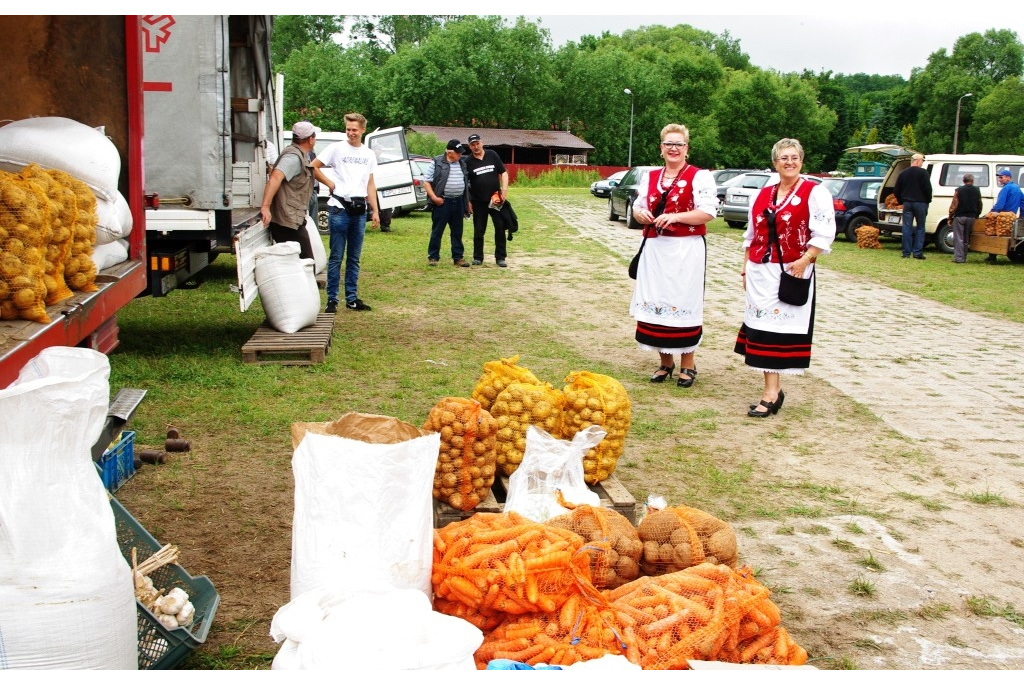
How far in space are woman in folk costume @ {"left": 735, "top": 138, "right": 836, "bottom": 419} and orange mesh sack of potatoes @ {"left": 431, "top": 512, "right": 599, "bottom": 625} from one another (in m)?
3.74

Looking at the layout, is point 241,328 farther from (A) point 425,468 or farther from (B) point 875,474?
(A) point 425,468

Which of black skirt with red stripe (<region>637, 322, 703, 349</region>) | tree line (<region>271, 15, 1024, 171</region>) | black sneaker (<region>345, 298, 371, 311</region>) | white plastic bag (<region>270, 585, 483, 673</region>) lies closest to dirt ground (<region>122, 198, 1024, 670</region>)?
black skirt with red stripe (<region>637, 322, 703, 349</region>)

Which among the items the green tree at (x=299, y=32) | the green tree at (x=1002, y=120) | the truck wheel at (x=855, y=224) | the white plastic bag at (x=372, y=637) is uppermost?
the green tree at (x=299, y=32)

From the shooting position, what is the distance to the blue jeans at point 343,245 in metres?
9.60

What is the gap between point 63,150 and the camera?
16.0ft

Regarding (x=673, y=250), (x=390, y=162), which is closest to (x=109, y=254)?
(x=673, y=250)

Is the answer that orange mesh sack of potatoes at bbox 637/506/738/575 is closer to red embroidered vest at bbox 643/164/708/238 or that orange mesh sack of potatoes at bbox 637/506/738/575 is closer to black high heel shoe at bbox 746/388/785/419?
black high heel shoe at bbox 746/388/785/419

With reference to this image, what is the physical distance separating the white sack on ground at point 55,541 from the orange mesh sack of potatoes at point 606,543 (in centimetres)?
158

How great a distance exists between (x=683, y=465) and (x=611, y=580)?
2.23 meters

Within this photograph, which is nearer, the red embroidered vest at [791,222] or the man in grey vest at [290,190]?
the red embroidered vest at [791,222]

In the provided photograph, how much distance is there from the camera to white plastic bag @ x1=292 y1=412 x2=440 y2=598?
3.07 m

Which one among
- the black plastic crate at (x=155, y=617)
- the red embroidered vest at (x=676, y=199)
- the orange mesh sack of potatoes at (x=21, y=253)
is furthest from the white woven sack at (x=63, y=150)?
the red embroidered vest at (x=676, y=199)

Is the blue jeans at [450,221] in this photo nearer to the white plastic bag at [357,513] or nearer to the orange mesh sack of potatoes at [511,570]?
the orange mesh sack of potatoes at [511,570]

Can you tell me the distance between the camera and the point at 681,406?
710 centimetres
